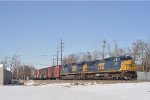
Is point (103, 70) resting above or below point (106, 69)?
below

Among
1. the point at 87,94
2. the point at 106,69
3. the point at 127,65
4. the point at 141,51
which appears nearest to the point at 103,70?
the point at 106,69

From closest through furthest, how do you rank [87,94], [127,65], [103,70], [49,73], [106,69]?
[87,94]
[127,65]
[106,69]
[103,70]
[49,73]

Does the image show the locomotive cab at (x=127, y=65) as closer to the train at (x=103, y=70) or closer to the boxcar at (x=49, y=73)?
the train at (x=103, y=70)

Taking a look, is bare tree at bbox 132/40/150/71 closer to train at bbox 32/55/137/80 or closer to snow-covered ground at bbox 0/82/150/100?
train at bbox 32/55/137/80

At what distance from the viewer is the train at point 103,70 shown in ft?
145

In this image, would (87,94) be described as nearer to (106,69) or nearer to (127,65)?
(127,65)

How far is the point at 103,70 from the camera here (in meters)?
49.4

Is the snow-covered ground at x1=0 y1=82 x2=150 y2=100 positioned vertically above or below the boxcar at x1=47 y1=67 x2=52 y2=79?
below

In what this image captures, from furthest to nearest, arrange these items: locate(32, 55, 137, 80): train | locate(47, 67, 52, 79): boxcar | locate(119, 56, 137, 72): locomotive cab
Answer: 1. locate(47, 67, 52, 79): boxcar
2. locate(32, 55, 137, 80): train
3. locate(119, 56, 137, 72): locomotive cab

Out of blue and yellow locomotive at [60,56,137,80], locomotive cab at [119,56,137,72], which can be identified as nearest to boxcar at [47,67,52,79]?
blue and yellow locomotive at [60,56,137,80]

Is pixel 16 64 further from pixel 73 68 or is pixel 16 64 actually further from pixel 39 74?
pixel 73 68

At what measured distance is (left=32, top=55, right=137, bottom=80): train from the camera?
145 ft

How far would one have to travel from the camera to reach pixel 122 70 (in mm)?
44125

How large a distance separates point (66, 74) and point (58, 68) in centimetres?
533
